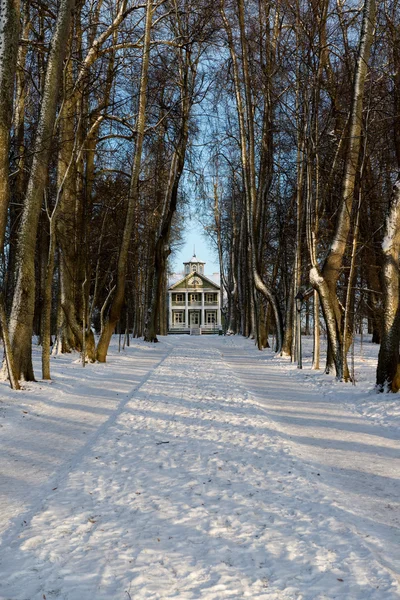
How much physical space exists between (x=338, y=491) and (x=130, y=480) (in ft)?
5.90

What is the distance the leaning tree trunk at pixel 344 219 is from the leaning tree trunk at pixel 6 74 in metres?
6.76

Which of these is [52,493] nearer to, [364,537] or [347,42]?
[364,537]

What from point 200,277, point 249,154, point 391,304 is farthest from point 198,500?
point 200,277

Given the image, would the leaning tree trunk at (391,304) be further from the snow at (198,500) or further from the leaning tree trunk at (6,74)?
the leaning tree trunk at (6,74)

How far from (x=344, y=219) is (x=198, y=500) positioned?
864cm

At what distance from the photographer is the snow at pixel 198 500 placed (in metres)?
3.01

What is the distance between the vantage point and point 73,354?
722 inches

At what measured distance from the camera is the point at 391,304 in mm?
9859

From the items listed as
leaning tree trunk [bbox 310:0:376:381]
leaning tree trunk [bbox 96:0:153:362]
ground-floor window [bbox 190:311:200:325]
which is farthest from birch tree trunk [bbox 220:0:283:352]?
ground-floor window [bbox 190:311:200:325]

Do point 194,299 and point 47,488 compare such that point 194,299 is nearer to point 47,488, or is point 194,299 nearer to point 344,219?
point 344,219

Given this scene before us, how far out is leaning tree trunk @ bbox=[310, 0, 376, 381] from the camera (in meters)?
11.0

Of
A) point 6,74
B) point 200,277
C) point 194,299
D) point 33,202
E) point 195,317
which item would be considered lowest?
point 195,317

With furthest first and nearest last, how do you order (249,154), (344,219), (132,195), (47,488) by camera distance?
(249,154), (132,195), (344,219), (47,488)

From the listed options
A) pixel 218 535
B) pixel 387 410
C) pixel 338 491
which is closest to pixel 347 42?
pixel 387 410
